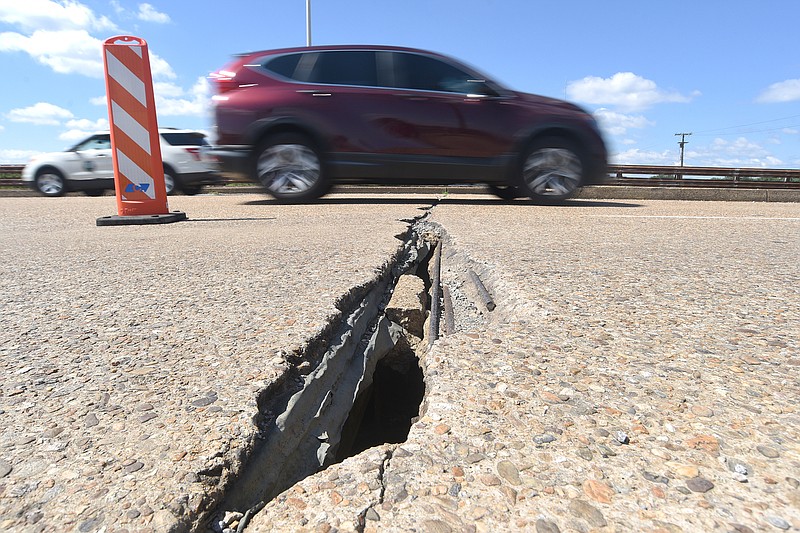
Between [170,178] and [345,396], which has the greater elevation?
[170,178]

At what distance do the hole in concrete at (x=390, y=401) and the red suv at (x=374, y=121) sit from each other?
4354 millimetres

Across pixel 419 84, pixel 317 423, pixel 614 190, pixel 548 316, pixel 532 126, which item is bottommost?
pixel 317 423

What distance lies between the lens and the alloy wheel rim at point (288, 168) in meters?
5.95

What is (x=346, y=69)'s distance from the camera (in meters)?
6.03

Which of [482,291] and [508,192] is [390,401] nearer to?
[482,291]

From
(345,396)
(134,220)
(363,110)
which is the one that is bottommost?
(345,396)

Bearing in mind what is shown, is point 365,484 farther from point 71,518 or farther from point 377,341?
point 377,341

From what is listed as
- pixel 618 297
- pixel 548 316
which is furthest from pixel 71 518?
pixel 618 297

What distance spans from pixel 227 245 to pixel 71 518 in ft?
8.42

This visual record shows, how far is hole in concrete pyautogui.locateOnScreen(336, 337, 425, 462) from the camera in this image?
1.65 metres

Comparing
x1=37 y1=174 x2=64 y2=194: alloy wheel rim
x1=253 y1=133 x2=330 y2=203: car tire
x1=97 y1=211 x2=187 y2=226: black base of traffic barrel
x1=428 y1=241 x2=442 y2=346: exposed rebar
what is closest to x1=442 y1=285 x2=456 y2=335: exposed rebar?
x1=428 y1=241 x2=442 y2=346: exposed rebar

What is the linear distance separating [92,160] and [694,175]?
50.3ft

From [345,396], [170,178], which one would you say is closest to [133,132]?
[345,396]

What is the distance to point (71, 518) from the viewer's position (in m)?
0.78
